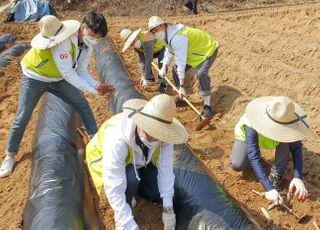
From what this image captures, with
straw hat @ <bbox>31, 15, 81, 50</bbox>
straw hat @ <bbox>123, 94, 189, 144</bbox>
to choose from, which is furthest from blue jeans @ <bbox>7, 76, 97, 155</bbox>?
straw hat @ <bbox>123, 94, 189, 144</bbox>

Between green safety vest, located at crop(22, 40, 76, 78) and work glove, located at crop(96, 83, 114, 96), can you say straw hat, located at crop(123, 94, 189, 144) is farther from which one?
green safety vest, located at crop(22, 40, 76, 78)

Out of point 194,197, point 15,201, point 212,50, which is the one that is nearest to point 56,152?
point 15,201

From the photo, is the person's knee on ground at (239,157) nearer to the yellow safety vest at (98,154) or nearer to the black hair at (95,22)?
the yellow safety vest at (98,154)

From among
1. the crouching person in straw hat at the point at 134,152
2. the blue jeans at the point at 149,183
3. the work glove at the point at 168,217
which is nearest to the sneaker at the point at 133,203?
the blue jeans at the point at 149,183

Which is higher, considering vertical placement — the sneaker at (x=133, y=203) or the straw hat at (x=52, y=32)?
the straw hat at (x=52, y=32)

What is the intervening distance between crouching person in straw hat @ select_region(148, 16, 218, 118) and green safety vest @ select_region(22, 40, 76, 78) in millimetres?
1636

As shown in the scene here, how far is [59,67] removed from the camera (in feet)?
13.0

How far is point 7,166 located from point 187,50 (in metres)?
2.73

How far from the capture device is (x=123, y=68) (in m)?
6.58

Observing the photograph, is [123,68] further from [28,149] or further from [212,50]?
[28,149]

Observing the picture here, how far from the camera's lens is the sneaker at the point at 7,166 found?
14.4 feet

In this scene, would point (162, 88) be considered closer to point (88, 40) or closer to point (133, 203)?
point (88, 40)

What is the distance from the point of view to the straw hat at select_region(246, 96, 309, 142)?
11.6 feet

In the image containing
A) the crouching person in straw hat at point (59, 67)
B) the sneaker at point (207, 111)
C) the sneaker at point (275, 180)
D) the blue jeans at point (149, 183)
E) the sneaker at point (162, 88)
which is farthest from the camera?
the sneaker at point (162, 88)
